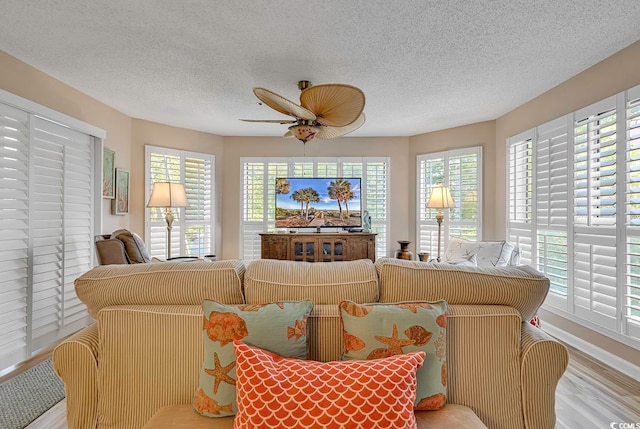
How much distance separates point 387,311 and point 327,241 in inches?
140

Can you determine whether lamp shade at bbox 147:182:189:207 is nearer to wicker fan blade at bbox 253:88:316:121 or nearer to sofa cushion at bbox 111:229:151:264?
sofa cushion at bbox 111:229:151:264

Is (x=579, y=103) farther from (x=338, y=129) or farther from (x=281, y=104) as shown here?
(x=281, y=104)

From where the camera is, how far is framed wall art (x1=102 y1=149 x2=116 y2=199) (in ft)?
12.6

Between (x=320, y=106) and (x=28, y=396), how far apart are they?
2868 mm

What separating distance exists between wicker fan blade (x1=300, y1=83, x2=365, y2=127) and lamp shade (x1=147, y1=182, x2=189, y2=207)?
2211 millimetres

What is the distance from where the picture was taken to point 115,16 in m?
2.10

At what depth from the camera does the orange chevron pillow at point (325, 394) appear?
0.93m

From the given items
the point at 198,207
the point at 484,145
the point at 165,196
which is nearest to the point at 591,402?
the point at 484,145

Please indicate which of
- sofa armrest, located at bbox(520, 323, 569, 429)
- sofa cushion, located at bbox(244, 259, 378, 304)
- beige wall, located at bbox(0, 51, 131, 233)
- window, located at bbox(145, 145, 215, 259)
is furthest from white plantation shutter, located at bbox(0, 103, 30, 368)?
sofa armrest, located at bbox(520, 323, 569, 429)

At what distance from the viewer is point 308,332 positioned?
1.29 metres

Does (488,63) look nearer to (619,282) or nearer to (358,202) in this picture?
(619,282)

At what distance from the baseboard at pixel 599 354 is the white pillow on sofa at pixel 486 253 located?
830mm

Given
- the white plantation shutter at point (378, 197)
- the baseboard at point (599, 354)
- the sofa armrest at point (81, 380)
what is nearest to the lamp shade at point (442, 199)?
the white plantation shutter at point (378, 197)

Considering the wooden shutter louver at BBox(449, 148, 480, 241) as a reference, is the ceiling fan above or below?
above
